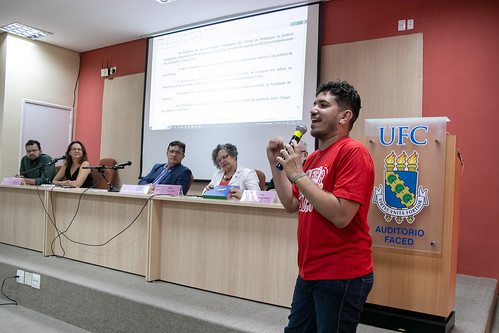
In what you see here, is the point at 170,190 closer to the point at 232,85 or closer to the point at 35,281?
the point at 35,281

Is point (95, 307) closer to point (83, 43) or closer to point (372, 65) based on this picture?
point (372, 65)

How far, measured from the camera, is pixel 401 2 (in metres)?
3.27

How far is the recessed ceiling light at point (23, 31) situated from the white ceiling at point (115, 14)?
9 centimetres

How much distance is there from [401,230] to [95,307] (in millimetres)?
1678

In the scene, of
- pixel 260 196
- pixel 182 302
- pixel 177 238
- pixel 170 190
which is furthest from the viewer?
pixel 170 190

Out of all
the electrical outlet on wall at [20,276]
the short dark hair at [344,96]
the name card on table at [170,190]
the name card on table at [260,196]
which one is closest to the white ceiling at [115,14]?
the name card on table at [170,190]

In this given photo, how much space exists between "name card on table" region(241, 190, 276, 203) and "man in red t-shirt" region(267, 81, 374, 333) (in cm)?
85

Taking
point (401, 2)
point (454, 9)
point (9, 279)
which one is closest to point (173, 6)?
point (401, 2)

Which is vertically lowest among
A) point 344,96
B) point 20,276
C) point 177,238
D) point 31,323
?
point 31,323

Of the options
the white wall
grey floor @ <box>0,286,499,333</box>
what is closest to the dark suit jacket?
grey floor @ <box>0,286,499,333</box>

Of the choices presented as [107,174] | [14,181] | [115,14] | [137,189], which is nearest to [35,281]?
[137,189]

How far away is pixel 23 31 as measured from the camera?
486cm

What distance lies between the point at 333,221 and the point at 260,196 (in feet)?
3.55

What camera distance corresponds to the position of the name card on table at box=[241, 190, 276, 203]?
2047mm
